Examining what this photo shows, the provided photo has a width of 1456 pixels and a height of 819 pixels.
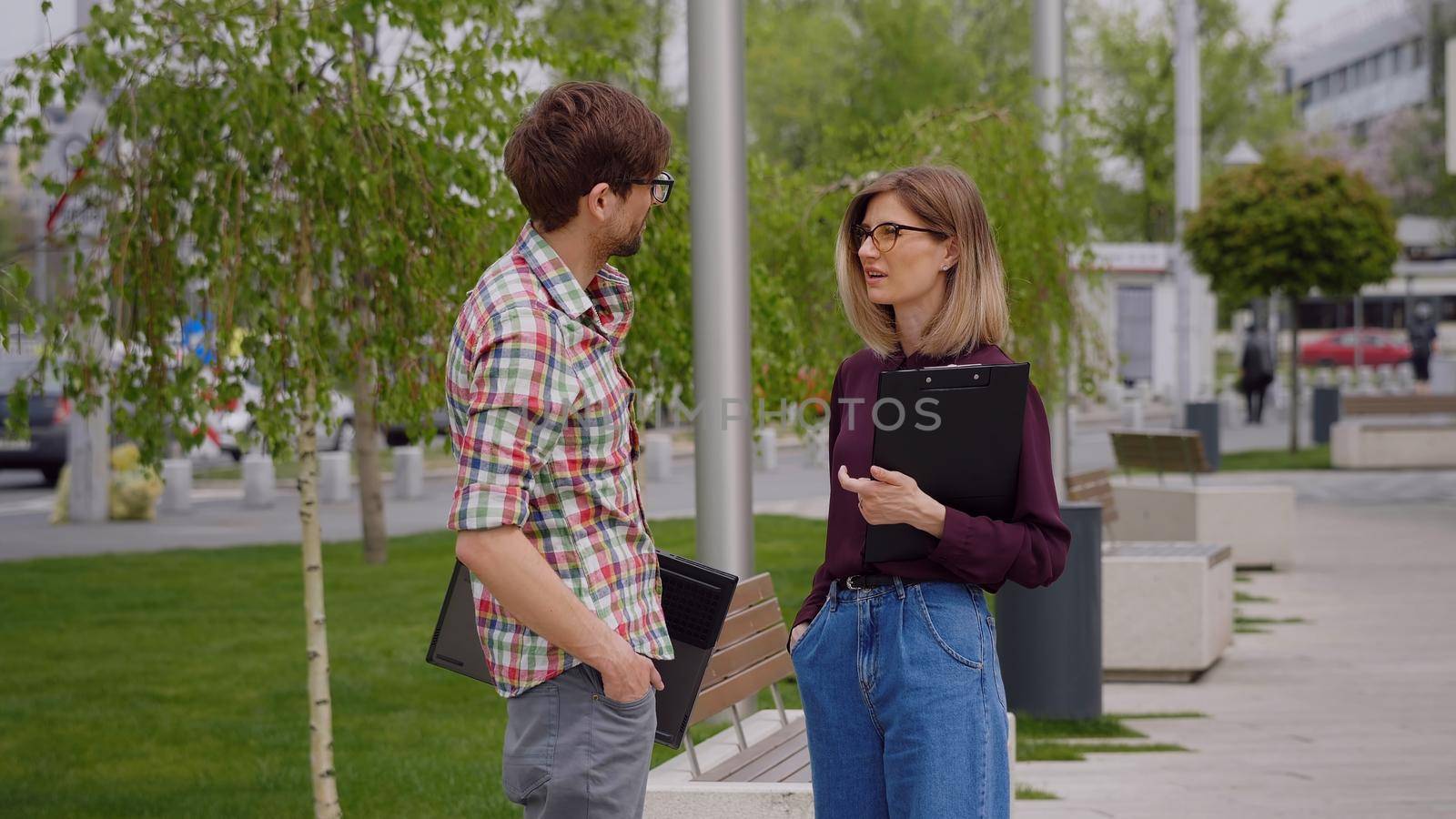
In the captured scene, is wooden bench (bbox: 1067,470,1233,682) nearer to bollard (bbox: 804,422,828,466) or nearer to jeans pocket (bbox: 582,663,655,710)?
jeans pocket (bbox: 582,663,655,710)

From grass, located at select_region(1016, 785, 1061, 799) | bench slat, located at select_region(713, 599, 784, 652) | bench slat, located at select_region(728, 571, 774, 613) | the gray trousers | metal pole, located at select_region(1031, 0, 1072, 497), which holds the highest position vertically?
metal pole, located at select_region(1031, 0, 1072, 497)

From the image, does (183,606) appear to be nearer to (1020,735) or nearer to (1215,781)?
(1020,735)

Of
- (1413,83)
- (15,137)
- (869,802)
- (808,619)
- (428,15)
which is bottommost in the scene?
(869,802)

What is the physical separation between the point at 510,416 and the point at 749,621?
2687mm

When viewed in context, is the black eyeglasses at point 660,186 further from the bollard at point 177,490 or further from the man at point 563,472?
the bollard at point 177,490

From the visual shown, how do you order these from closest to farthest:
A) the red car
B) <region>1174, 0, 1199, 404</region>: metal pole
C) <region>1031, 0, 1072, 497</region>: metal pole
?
1. <region>1031, 0, 1072, 497</region>: metal pole
2. <region>1174, 0, 1199, 404</region>: metal pole
3. the red car

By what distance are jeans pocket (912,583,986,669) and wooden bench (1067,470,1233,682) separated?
19.7ft

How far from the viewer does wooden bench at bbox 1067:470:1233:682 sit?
8.60 m

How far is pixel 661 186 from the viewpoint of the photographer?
8.59 feet

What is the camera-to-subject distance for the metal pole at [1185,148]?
27.8 metres

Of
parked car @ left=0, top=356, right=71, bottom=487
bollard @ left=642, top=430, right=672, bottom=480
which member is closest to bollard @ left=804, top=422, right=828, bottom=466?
bollard @ left=642, top=430, right=672, bottom=480

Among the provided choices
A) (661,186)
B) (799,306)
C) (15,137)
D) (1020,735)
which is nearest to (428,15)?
(15,137)

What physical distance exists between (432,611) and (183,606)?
1.90 m

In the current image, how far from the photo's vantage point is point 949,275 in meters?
2.89
